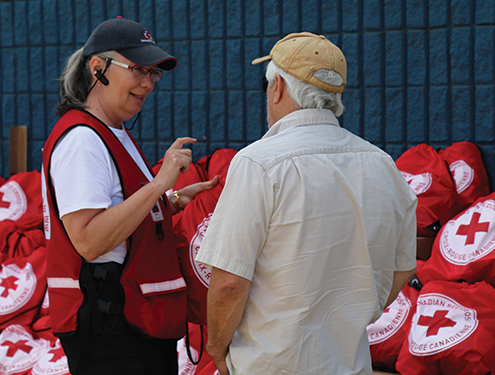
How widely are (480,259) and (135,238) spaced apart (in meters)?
1.52

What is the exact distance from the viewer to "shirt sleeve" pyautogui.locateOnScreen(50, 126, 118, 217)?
1.42m

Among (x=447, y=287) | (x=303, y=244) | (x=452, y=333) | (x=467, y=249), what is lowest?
(x=452, y=333)

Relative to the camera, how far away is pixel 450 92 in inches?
124

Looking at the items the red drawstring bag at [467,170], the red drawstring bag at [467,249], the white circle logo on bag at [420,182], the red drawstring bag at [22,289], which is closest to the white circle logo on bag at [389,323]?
the red drawstring bag at [467,249]

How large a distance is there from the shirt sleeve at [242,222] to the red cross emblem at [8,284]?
2109mm

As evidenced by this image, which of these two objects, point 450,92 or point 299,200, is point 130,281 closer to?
point 299,200

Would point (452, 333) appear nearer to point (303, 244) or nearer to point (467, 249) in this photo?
point (467, 249)

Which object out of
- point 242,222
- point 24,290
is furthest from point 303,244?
point 24,290

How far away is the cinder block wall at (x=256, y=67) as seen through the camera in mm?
3109

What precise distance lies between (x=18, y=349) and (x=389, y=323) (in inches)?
71.8

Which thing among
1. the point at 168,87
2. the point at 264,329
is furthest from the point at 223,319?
the point at 168,87

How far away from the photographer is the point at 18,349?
2762mm

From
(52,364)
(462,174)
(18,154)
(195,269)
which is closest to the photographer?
(195,269)

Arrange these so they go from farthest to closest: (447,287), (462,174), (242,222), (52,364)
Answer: (462,174), (52,364), (447,287), (242,222)
